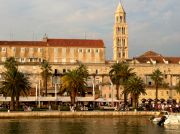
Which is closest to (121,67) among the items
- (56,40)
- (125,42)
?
(56,40)

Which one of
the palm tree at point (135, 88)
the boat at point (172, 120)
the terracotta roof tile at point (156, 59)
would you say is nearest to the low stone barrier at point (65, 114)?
the palm tree at point (135, 88)

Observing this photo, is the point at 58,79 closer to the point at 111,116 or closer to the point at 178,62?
the point at 178,62

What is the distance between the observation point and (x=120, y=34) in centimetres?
18400

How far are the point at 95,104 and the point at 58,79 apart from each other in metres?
32.0

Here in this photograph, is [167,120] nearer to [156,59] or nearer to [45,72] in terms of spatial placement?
[45,72]

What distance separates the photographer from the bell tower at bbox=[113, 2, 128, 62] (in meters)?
183

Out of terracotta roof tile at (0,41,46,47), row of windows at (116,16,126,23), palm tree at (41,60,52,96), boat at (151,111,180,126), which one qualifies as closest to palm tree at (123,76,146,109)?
boat at (151,111,180,126)

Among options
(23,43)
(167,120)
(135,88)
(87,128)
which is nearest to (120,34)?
(23,43)

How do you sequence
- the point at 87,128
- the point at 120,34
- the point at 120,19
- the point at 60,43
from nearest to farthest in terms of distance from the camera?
the point at 87,128
the point at 60,43
the point at 120,19
the point at 120,34

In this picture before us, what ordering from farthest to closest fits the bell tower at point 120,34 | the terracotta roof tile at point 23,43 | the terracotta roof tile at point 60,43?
the bell tower at point 120,34 < the terracotta roof tile at point 60,43 < the terracotta roof tile at point 23,43

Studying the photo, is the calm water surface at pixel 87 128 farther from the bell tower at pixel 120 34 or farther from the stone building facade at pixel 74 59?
the bell tower at pixel 120 34

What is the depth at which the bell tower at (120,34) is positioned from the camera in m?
183

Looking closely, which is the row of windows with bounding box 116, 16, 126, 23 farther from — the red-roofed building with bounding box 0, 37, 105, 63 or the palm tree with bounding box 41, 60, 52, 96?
the palm tree with bounding box 41, 60, 52, 96

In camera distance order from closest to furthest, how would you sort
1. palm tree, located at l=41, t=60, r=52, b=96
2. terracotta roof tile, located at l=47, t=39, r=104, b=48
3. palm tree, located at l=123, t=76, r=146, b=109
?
1. palm tree, located at l=123, t=76, r=146, b=109
2. palm tree, located at l=41, t=60, r=52, b=96
3. terracotta roof tile, located at l=47, t=39, r=104, b=48
